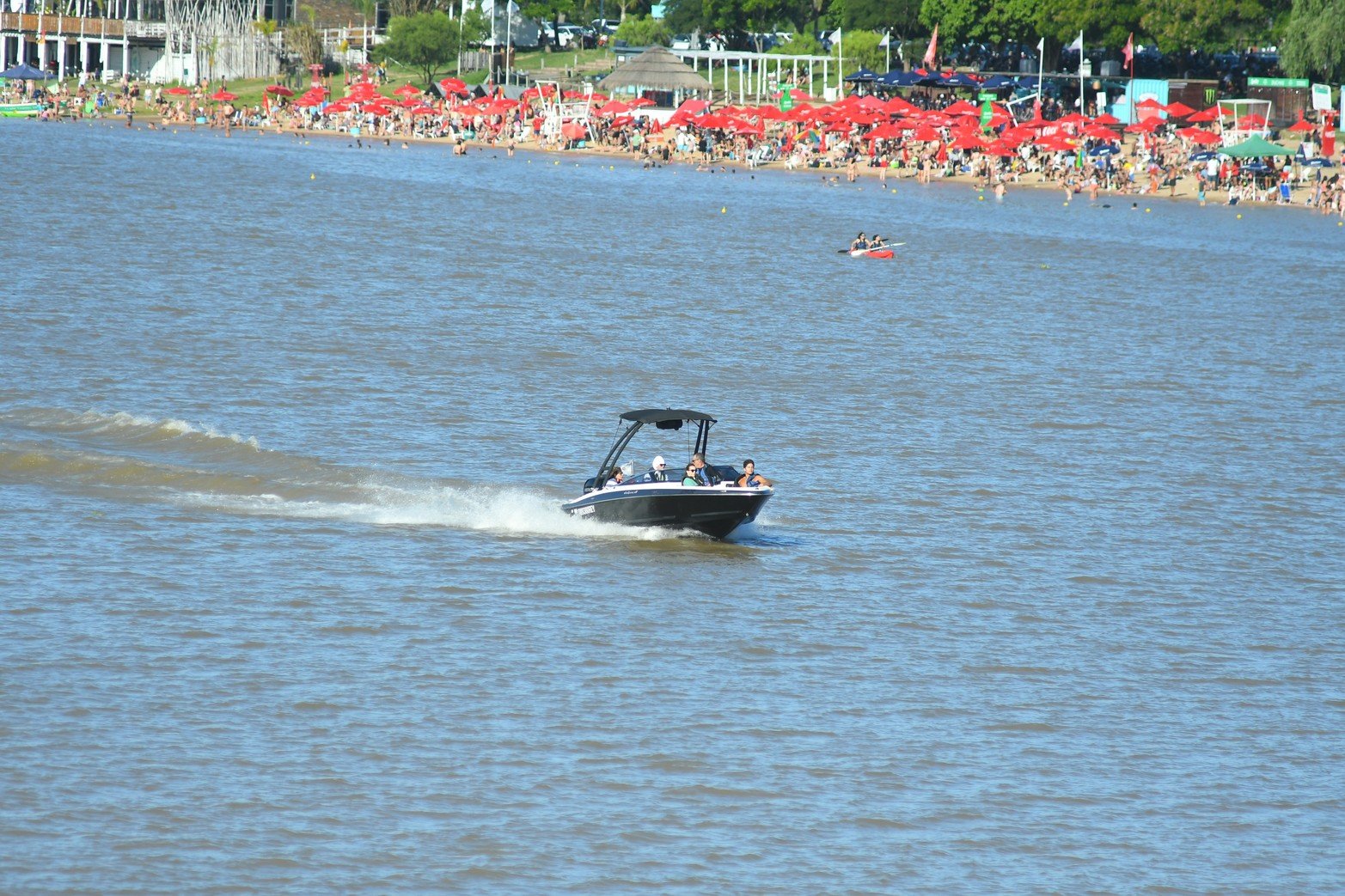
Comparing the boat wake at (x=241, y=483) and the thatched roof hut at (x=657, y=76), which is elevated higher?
the thatched roof hut at (x=657, y=76)

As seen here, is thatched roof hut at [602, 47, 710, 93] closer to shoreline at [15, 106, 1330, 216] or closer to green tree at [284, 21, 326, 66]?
shoreline at [15, 106, 1330, 216]

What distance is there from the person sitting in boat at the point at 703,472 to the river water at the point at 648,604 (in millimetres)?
993

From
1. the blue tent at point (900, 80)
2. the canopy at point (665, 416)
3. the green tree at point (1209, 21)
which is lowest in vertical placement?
the canopy at point (665, 416)

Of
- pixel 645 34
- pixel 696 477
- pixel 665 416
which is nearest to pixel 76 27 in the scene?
pixel 645 34

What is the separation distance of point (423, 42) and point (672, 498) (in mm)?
108346

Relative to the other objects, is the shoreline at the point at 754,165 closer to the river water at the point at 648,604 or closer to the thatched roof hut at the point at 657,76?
the thatched roof hut at the point at 657,76

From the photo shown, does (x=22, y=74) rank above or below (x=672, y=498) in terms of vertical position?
above

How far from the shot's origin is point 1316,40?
82.1 m

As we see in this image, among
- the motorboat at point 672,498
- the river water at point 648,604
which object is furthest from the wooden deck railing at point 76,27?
the motorboat at point 672,498

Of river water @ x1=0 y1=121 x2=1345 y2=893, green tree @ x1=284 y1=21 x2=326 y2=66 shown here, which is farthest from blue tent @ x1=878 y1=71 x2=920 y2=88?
green tree @ x1=284 y1=21 x2=326 y2=66

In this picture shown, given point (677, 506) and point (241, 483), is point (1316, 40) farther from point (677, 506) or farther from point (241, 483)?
point (241, 483)

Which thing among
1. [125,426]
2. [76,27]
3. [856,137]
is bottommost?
[125,426]

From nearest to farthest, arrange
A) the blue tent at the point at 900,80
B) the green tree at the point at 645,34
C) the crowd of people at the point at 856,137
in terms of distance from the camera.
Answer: the crowd of people at the point at 856,137 → the blue tent at the point at 900,80 → the green tree at the point at 645,34

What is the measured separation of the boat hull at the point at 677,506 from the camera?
2158cm
